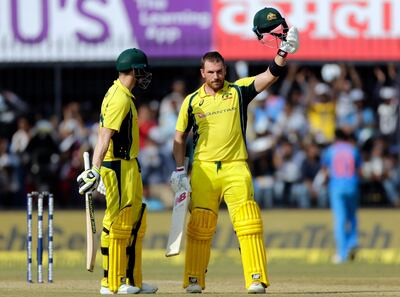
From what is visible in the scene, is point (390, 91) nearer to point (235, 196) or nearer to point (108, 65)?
point (108, 65)

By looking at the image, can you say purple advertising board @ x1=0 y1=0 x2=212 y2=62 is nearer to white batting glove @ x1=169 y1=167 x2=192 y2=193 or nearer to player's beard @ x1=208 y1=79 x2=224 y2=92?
player's beard @ x1=208 y1=79 x2=224 y2=92

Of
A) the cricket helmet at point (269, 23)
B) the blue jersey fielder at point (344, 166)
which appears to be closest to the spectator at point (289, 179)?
the blue jersey fielder at point (344, 166)

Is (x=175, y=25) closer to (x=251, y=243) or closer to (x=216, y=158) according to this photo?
(x=216, y=158)

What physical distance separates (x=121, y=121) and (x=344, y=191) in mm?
8630

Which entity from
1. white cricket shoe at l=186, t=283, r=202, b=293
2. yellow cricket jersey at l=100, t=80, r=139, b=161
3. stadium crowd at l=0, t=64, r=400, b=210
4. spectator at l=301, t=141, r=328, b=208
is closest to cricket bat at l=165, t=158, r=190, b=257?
white cricket shoe at l=186, t=283, r=202, b=293

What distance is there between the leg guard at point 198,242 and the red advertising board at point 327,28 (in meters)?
9.37

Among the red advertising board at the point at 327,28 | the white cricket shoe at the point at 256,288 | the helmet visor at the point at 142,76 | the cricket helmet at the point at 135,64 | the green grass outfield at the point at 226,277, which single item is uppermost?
the red advertising board at the point at 327,28

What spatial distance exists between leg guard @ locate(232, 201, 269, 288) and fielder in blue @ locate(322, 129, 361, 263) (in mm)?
7751

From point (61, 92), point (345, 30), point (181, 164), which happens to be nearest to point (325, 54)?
point (345, 30)

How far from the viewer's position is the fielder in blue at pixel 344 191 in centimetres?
1958

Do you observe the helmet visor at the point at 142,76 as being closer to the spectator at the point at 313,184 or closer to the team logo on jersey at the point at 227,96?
the team logo on jersey at the point at 227,96

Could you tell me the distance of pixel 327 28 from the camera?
21234mm

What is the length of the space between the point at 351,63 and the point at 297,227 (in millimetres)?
2983

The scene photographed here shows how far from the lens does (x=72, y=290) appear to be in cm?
1285
